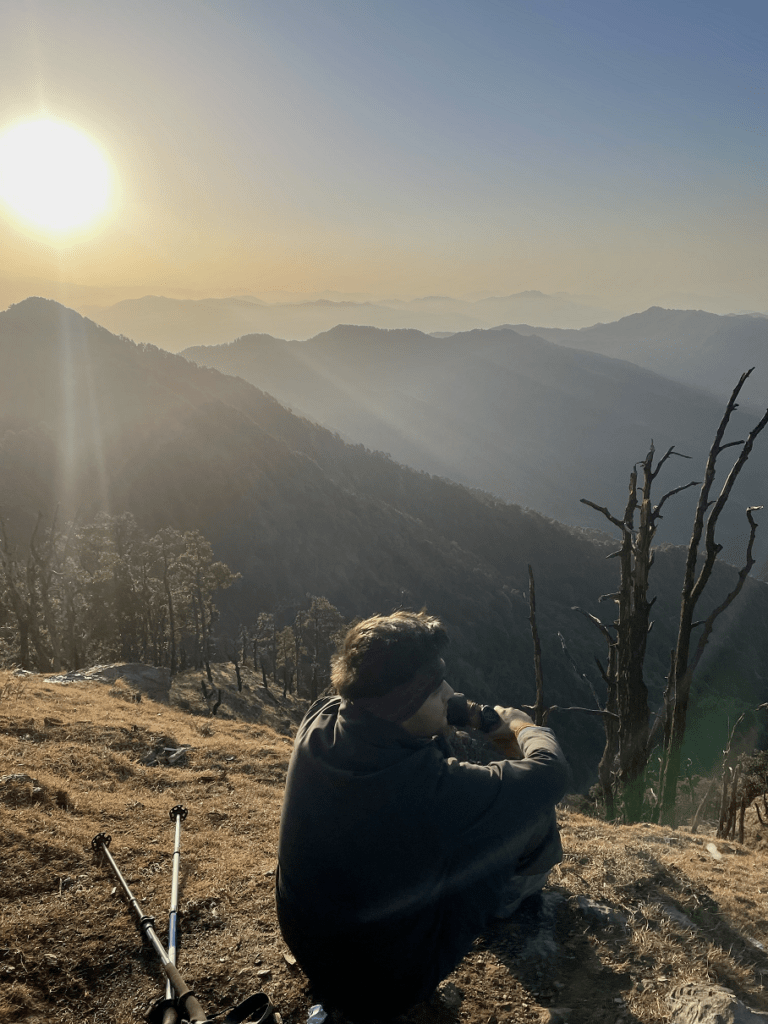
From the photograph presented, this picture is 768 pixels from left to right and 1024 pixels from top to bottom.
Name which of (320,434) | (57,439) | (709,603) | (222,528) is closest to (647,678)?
(709,603)

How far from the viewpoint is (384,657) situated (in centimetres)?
259

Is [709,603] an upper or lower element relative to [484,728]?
lower

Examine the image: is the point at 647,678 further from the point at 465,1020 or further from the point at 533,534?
the point at 465,1020

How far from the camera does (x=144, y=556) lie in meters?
48.2

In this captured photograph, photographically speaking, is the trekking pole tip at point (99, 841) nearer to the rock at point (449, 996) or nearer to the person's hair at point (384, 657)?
the rock at point (449, 996)

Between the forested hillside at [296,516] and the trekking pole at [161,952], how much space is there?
2794 inches

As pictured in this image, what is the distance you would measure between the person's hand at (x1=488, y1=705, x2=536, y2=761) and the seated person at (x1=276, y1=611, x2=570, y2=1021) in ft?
0.81

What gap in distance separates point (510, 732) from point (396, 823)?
0.92 metres

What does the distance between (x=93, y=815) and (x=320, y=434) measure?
129825 mm

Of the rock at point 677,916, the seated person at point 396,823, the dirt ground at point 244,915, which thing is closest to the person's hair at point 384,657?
the seated person at point 396,823

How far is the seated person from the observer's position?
254cm

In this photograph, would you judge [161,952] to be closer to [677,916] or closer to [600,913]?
[600,913]

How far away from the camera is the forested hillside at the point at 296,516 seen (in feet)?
286

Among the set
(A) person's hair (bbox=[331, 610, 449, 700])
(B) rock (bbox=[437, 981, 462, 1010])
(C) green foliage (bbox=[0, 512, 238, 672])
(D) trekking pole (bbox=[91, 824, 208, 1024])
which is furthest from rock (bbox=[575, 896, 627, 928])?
(C) green foliage (bbox=[0, 512, 238, 672])
